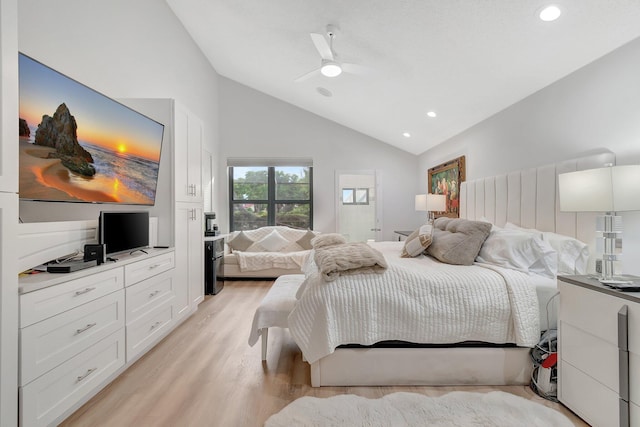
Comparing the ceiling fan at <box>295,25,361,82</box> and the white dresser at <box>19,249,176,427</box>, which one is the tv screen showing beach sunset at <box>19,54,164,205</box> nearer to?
the white dresser at <box>19,249,176,427</box>

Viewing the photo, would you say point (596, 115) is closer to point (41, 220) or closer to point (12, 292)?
point (12, 292)

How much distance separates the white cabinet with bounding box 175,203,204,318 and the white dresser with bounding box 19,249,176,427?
53 cm

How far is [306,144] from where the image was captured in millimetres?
6051

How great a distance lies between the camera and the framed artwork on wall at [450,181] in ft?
14.4

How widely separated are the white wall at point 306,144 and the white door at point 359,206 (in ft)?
0.39

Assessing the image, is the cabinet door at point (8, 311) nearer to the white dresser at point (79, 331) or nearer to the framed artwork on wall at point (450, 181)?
the white dresser at point (79, 331)

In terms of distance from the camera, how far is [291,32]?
3541mm

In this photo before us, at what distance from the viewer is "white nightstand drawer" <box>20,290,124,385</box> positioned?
147cm

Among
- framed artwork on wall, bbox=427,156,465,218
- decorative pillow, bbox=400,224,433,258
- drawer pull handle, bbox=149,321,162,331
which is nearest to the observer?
drawer pull handle, bbox=149,321,162,331

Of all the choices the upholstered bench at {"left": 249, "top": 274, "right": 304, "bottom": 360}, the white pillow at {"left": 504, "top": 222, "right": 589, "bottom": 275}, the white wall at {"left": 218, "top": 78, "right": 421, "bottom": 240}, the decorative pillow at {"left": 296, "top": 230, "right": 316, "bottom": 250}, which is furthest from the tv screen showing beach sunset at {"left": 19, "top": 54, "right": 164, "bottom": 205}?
the white pillow at {"left": 504, "top": 222, "right": 589, "bottom": 275}

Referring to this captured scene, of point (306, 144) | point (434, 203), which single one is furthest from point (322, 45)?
point (306, 144)

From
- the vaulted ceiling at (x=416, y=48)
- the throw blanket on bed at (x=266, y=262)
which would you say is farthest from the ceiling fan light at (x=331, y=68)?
the throw blanket on bed at (x=266, y=262)

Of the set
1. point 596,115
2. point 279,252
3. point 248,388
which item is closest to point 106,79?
point 248,388

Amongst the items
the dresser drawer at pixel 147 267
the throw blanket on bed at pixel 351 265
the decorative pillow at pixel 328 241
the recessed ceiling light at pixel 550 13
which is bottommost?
the dresser drawer at pixel 147 267
